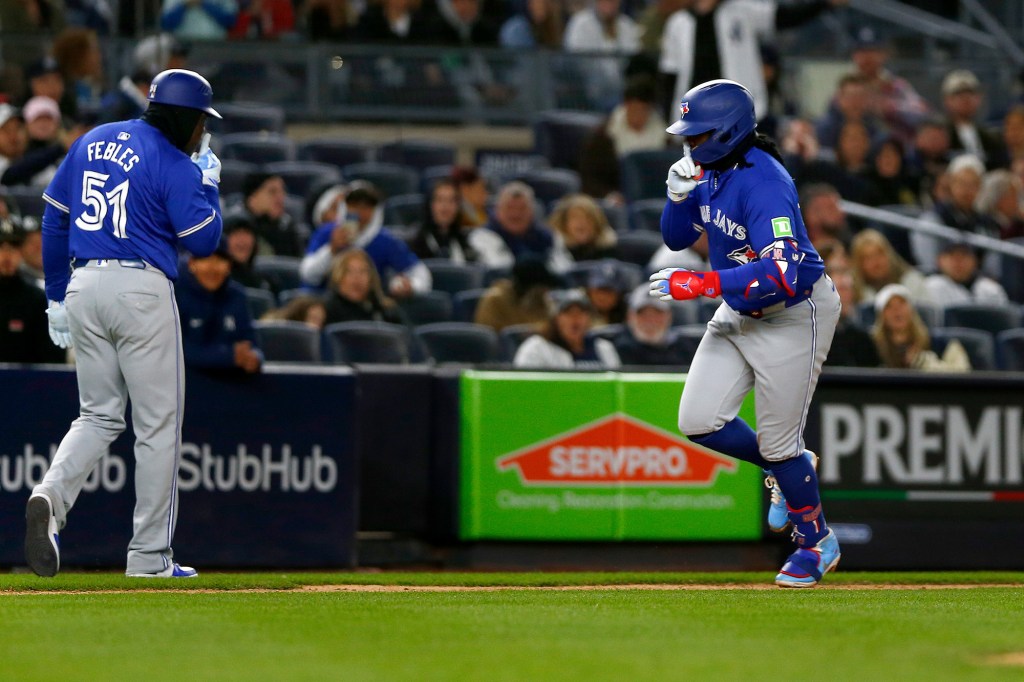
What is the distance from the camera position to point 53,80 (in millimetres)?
12797

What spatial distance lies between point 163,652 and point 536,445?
4977 mm

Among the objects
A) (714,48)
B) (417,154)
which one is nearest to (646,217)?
(714,48)

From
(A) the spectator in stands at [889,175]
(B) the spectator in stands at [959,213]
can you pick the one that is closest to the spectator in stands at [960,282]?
(B) the spectator in stands at [959,213]

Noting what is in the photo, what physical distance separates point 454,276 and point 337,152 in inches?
104

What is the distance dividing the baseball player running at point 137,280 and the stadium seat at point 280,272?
14.1 ft

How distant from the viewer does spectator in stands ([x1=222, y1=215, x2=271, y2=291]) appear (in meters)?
10.8

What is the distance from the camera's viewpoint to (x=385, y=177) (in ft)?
45.2

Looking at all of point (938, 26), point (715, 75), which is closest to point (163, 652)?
point (715, 75)

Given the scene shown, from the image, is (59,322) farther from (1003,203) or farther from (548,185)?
(1003,203)

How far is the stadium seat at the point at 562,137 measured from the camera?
1524cm

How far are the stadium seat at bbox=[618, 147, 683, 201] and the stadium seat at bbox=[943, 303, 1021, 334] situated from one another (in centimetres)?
285

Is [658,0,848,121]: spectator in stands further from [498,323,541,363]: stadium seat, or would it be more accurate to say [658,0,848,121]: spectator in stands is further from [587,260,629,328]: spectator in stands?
[498,323,541,363]: stadium seat

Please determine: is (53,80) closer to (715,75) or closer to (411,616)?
(715,75)

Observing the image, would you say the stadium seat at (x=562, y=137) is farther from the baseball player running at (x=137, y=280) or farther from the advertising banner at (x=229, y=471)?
the baseball player running at (x=137, y=280)
